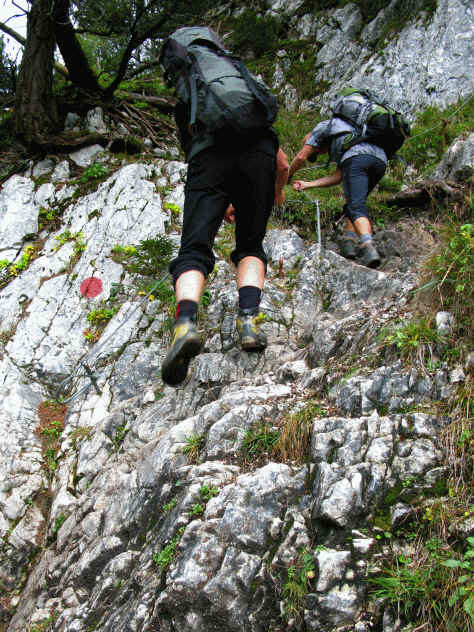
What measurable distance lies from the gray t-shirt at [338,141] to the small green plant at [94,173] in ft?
11.8

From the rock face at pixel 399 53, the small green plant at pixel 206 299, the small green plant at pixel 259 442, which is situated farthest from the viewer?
the rock face at pixel 399 53

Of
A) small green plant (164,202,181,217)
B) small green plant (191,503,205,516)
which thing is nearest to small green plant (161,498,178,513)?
small green plant (191,503,205,516)

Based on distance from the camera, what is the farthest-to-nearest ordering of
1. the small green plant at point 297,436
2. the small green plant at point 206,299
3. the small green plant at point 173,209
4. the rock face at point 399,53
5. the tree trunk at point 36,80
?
the rock face at point 399,53, the tree trunk at point 36,80, the small green plant at point 173,209, the small green plant at point 206,299, the small green plant at point 297,436

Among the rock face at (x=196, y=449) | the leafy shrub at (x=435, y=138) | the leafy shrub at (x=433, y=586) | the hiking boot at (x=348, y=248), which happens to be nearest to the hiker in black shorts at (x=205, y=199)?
the rock face at (x=196, y=449)

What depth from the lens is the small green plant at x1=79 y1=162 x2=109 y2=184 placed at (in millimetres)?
7026

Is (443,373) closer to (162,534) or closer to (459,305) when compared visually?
(459,305)

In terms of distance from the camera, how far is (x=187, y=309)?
9.23 feet

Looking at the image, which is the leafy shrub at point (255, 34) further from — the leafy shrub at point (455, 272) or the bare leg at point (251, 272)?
the leafy shrub at point (455, 272)

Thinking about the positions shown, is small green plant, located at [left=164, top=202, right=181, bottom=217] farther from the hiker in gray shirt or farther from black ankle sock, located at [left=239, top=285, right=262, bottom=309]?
black ankle sock, located at [left=239, top=285, right=262, bottom=309]

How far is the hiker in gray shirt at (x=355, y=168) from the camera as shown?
15.7ft

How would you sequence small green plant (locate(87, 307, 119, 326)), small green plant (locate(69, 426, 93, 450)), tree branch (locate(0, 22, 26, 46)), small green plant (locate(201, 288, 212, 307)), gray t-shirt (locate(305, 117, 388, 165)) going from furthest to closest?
tree branch (locate(0, 22, 26, 46))
small green plant (locate(87, 307, 119, 326))
gray t-shirt (locate(305, 117, 388, 165))
small green plant (locate(201, 288, 212, 307))
small green plant (locate(69, 426, 93, 450))

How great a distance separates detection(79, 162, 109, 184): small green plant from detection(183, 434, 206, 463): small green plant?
217 inches

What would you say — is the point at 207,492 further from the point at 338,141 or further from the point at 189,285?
the point at 338,141

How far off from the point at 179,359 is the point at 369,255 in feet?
9.33
